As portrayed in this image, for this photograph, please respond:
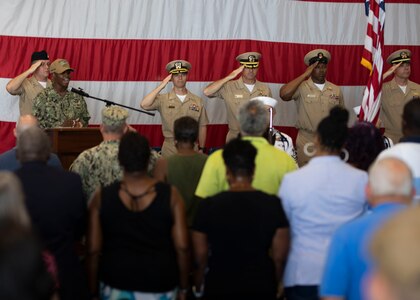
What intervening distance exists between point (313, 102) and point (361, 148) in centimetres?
377

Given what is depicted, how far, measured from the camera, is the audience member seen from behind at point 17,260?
1.68 metres

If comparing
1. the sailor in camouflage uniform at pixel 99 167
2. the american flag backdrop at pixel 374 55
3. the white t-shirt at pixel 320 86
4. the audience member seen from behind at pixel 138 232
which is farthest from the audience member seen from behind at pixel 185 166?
the white t-shirt at pixel 320 86

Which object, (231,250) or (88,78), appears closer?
(231,250)

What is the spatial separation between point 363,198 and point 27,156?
1.40 metres

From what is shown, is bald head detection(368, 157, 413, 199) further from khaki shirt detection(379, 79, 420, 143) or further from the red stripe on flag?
the red stripe on flag

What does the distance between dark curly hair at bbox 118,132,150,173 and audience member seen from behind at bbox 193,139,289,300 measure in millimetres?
→ 319

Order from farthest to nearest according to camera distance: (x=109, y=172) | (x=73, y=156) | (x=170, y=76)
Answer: (x=170, y=76) → (x=73, y=156) → (x=109, y=172)

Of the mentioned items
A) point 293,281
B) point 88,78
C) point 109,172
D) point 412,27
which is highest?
point 412,27

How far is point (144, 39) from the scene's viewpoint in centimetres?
784

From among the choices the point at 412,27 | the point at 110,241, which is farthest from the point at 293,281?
the point at 412,27

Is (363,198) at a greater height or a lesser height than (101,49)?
lesser

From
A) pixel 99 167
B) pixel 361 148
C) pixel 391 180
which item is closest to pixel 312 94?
pixel 361 148

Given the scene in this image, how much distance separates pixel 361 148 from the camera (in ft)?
12.6

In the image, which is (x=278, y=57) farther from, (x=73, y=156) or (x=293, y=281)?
(x=293, y=281)
